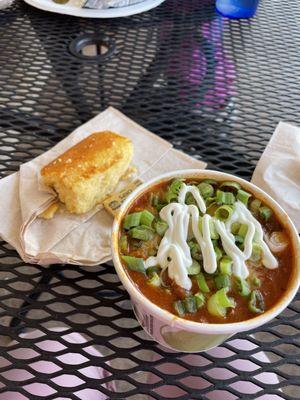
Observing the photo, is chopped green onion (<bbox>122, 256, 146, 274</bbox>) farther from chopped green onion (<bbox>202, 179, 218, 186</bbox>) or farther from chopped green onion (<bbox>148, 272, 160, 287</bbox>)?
chopped green onion (<bbox>202, 179, 218, 186</bbox>)

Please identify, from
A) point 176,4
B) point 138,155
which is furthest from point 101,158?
point 176,4

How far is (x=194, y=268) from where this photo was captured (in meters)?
0.57

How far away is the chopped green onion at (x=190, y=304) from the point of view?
21.3 inches

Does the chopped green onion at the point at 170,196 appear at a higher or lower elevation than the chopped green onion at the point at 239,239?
higher

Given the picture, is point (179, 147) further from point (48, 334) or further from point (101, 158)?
point (48, 334)

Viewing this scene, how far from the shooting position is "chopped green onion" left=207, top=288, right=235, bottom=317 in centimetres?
54

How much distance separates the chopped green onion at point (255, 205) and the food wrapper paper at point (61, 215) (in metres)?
0.20

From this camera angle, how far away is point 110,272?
2.32 ft

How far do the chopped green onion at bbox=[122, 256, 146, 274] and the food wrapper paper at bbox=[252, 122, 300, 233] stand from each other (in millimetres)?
305

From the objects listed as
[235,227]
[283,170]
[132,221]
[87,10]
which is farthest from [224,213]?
[87,10]

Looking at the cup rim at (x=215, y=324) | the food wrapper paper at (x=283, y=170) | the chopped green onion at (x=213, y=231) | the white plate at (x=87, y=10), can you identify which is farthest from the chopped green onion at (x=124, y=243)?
the white plate at (x=87, y=10)

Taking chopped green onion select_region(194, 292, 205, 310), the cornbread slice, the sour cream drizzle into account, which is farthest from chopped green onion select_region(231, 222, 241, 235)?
the cornbread slice

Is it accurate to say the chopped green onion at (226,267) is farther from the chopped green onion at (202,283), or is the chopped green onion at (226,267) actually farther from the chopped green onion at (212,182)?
the chopped green onion at (212,182)

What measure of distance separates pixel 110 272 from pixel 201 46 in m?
0.67
